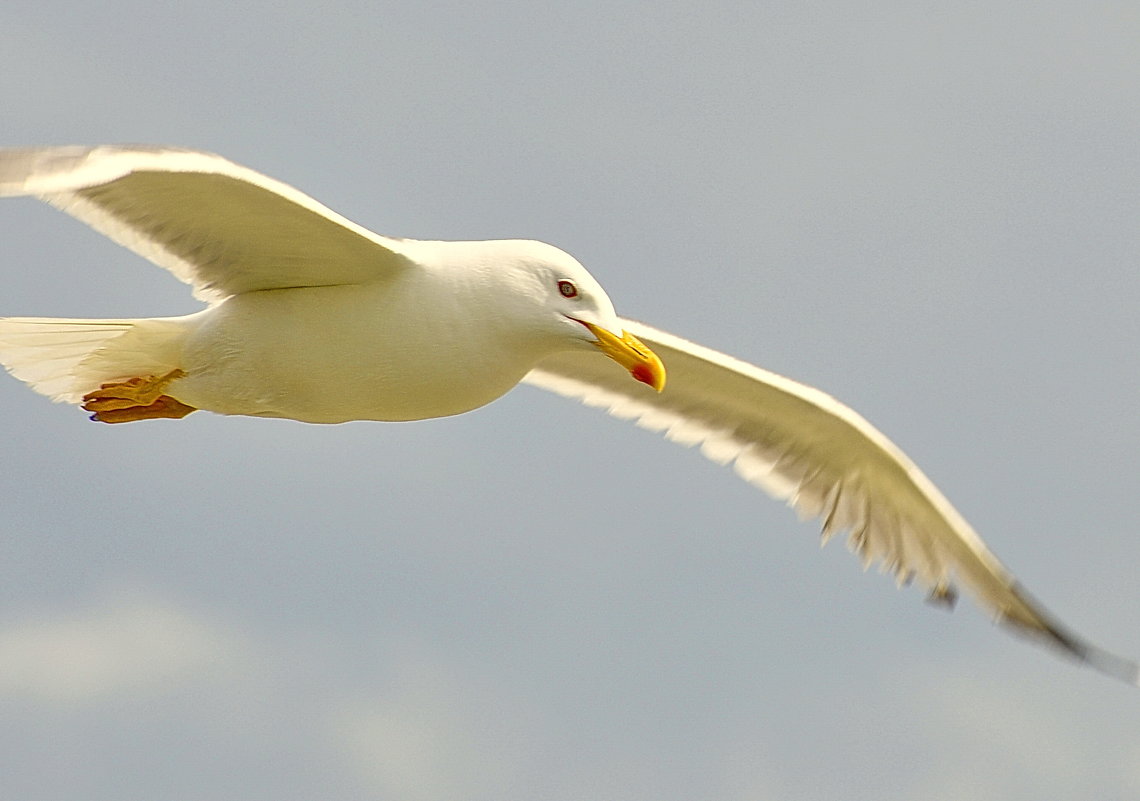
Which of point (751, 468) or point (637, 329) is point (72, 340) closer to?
point (637, 329)

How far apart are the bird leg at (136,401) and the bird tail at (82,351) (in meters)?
0.04

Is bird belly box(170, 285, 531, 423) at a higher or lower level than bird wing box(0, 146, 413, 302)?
lower

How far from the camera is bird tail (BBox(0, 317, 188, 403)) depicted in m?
11.9

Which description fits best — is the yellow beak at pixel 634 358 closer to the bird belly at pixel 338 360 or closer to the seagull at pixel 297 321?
the seagull at pixel 297 321

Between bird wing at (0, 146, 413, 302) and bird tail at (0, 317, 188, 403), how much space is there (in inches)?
15.8

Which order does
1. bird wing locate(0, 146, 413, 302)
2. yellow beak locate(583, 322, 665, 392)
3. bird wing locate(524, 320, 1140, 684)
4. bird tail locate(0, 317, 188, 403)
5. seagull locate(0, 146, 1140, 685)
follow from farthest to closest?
bird wing locate(524, 320, 1140, 684)
bird tail locate(0, 317, 188, 403)
yellow beak locate(583, 322, 665, 392)
seagull locate(0, 146, 1140, 685)
bird wing locate(0, 146, 413, 302)

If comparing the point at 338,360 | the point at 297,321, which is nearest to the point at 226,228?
the point at 297,321

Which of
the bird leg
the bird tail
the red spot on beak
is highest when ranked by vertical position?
the red spot on beak

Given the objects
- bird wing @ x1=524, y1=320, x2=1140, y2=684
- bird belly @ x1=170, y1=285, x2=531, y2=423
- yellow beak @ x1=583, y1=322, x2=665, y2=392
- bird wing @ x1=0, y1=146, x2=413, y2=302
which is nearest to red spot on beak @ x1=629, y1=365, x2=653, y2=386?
yellow beak @ x1=583, y1=322, x2=665, y2=392

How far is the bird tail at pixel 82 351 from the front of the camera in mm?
11898

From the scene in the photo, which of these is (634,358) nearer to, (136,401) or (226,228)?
(226,228)

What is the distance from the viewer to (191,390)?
1183cm

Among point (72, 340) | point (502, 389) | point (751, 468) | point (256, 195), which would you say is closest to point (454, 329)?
point (502, 389)

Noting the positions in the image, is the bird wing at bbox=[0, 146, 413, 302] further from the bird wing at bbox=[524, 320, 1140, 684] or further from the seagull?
the bird wing at bbox=[524, 320, 1140, 684]
